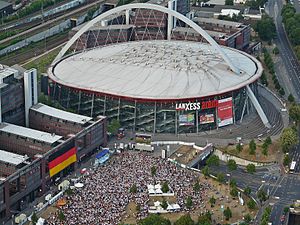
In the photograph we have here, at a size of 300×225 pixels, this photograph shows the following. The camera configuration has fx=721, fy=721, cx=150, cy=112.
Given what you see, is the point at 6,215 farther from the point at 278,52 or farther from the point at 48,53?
the point at 278,52

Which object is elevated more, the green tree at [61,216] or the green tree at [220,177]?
the green tree at [61,216]

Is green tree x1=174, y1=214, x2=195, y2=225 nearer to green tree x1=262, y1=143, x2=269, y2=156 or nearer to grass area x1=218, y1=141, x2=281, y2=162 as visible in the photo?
grass area x1=218, y1=141, x2=281, y2=162

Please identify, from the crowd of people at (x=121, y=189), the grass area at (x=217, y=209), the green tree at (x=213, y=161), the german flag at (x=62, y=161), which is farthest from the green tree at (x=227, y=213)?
the german flag at (x=62, y=161)

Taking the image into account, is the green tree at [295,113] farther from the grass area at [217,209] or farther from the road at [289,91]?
the grass area at [217,209]

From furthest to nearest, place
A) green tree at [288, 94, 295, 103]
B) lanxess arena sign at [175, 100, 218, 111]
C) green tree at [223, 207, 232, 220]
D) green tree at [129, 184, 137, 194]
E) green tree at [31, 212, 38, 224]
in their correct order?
green tree at [288, 94, 295, 103]
lanxess arena sign at [175, 100, 218, 111]
green tree at [129, 184, 137, 194]
green tree at [223, 207, 232, 220]
green tree at [31, 212, 38, 224]

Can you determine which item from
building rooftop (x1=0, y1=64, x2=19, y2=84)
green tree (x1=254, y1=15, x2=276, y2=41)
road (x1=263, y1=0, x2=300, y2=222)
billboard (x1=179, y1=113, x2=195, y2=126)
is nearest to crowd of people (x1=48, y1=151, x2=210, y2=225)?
road (x1=263, y1=0, x2=300, y2=222)
